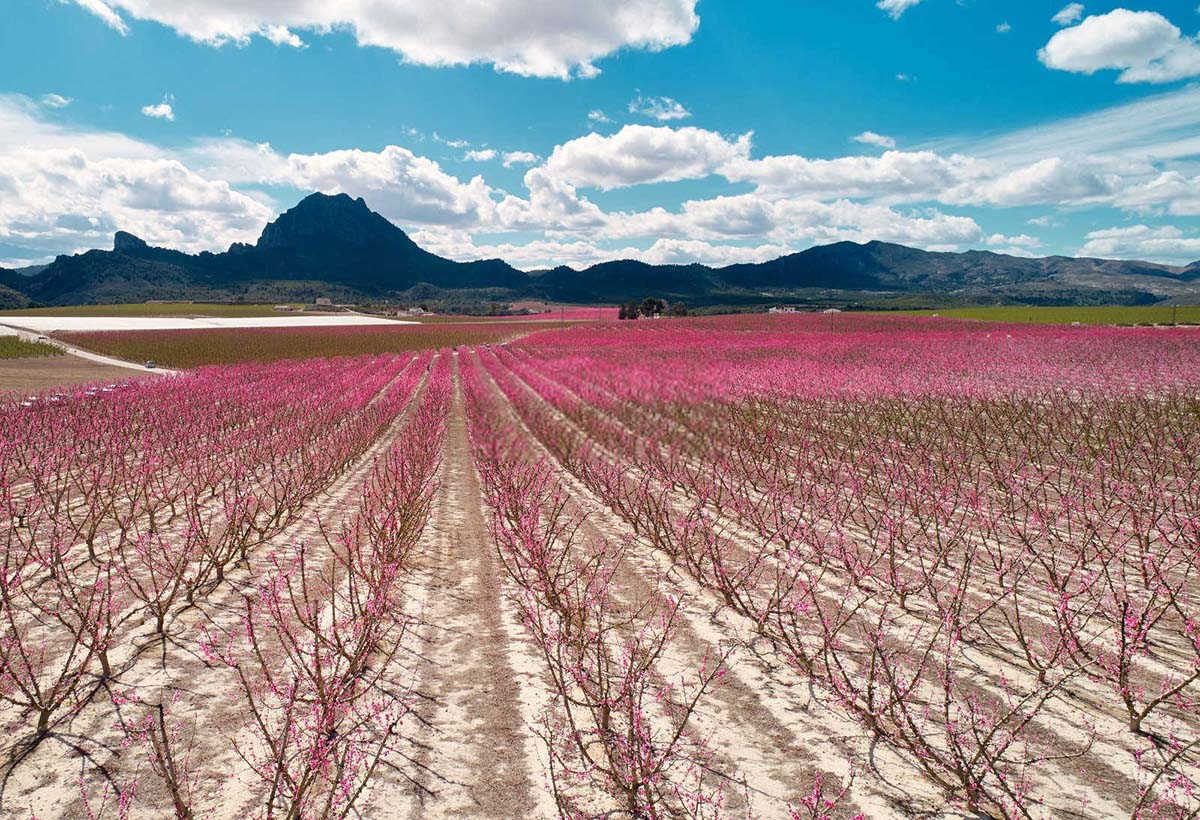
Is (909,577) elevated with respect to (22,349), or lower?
lower

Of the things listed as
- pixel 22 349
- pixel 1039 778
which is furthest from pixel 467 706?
pixel 22 349

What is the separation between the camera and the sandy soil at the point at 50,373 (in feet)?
78.9

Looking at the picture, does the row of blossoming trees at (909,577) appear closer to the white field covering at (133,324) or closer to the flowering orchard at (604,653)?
the flowering orchard at (604,653)

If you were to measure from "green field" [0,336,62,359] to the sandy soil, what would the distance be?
1.00 m

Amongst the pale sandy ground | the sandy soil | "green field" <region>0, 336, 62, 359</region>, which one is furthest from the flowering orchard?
"green field" <region>0, 336, 62, 359</region>

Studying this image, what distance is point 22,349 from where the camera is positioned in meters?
37.5

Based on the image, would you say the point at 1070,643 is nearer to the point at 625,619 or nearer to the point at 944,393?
the point at 625,619

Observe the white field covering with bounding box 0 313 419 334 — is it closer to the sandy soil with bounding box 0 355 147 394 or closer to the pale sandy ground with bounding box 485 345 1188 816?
the sandy soil with bounding box 0 355 147 394

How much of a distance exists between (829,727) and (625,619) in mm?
1902

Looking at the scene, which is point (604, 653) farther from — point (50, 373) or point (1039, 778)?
point (50, 373)

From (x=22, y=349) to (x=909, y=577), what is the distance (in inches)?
1984

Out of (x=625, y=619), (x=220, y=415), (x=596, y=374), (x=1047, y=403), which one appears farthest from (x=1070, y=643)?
(x=596, y=374)

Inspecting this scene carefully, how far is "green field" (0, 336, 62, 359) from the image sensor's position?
35.3 metres

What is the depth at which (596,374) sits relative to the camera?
25828 mm
